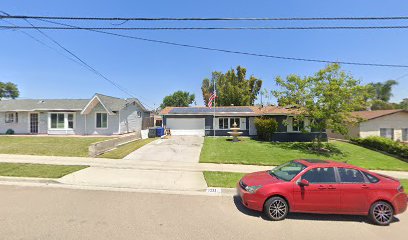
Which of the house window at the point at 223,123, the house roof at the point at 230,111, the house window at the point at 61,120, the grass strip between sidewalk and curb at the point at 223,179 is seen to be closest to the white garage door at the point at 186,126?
the house roof at the point at 230,111

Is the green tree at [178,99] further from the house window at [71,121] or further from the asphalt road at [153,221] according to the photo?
the asphalt road at [153,221]

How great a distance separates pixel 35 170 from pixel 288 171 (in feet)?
32.4

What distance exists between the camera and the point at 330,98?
1698 centimetres

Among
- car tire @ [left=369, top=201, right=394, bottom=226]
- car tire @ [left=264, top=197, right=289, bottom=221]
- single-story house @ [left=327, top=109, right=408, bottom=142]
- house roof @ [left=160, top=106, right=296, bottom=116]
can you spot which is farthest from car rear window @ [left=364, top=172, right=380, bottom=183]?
single-story house @ [left=327, top=109, right=408, bottom=142]

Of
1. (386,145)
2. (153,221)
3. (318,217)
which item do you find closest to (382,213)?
(318,217)

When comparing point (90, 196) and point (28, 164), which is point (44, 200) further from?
point (28, 164)

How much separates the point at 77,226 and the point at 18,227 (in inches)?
44.0

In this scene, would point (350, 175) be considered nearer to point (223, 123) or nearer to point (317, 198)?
point (317, 198)

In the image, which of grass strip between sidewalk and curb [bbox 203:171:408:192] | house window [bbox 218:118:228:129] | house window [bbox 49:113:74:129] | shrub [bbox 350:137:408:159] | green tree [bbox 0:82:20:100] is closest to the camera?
grass strip between sidewalk and curb [bbox 203:171:408:192]

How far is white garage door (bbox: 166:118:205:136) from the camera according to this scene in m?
25.5

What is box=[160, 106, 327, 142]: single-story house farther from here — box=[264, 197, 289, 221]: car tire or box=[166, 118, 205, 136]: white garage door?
box=[264, 197, 289, 221]: car tire

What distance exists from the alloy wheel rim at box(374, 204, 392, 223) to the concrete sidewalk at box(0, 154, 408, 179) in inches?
213

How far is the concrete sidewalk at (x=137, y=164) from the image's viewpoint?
34.7 ft

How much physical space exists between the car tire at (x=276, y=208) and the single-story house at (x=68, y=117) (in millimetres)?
19409
